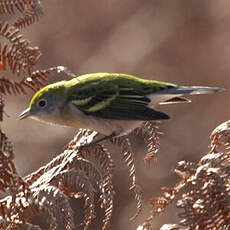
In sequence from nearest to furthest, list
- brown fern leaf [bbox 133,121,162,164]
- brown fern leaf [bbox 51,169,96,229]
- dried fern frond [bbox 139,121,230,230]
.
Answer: dried fern frond [bbox 139,121,230,230]
brown fern leaf [bbox 51,169,96,229]
brown fern leaf [bbox 133,121,162,164]

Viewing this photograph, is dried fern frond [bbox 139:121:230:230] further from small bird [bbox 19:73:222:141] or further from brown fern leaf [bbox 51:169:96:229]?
small bird [bbox 19:73:222:141]

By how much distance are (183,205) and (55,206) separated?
2.35 feet

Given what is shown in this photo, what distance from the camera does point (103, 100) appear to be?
4.42 m

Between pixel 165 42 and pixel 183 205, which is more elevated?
pixel 165 42

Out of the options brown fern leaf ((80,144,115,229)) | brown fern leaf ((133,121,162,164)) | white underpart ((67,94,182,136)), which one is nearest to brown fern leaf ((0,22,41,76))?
brown fern leaf ((80,144,115,229))

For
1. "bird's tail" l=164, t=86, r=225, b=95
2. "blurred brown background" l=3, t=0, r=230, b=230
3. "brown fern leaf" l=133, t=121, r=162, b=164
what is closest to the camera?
"brown fern leaf" l=133, t=121, r=162, b=164

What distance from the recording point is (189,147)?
7.96 meters

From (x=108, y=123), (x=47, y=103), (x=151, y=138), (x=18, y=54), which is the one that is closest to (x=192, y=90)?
(x=108, y=123)

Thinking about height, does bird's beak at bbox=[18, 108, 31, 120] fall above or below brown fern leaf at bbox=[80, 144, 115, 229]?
above

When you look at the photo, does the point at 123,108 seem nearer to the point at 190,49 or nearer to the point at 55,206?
the point at 55,206

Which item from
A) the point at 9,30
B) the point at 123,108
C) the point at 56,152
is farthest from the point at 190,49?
the point at 9,30

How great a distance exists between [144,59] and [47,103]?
4278mm

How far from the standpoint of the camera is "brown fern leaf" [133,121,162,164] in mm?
3334

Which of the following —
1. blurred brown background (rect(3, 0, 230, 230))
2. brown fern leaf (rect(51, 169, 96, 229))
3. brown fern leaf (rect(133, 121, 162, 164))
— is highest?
blurred brown background (rect(3, 0, 230, 230))
